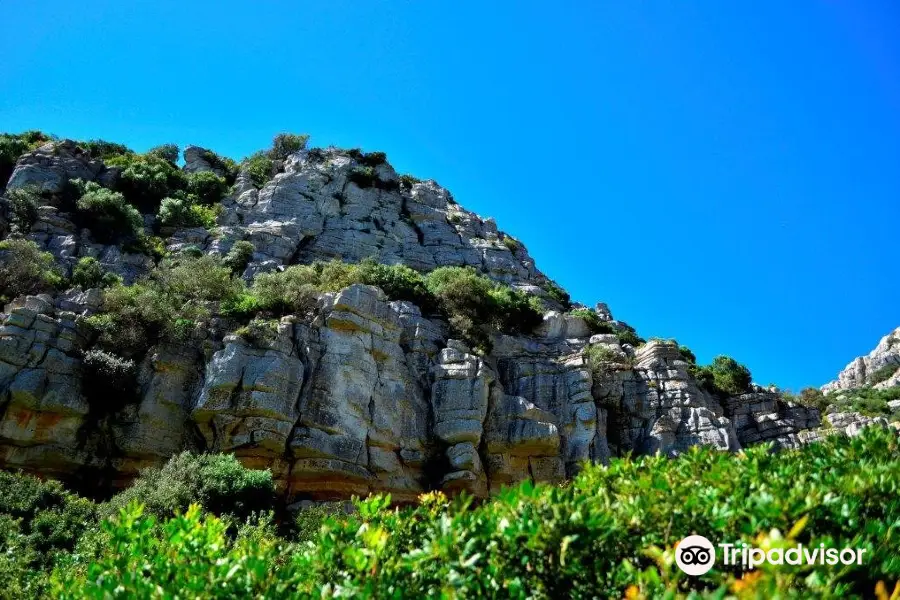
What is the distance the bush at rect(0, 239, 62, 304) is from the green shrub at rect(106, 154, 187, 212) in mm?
13758

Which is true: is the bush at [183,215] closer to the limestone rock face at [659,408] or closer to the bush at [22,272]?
the bush at [22,272]

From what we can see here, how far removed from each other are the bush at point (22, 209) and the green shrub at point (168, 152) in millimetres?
18043

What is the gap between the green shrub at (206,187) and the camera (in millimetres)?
48706

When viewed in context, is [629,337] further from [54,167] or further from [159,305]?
[54,167]

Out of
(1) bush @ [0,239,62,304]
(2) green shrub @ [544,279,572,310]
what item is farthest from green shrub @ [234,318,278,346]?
(2) green shrub @ [544,279,572,310]

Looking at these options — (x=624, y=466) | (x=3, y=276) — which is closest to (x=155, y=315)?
(x=3, y=276)

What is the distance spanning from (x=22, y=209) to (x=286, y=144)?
25368mm

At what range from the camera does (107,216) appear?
39.3m

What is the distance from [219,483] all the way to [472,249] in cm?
2836

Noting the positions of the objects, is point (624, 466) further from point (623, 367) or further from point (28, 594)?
point (623, 367)

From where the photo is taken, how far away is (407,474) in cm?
2578

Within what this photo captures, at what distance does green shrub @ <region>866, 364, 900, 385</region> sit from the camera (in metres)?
54.5

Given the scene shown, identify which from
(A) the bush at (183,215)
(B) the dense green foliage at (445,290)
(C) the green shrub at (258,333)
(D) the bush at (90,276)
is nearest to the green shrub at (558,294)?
(B) the dense green foliage at (445,290)

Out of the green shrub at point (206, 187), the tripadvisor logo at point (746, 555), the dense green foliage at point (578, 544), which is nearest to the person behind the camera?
the tripadvisor logo at point (746, 555)
